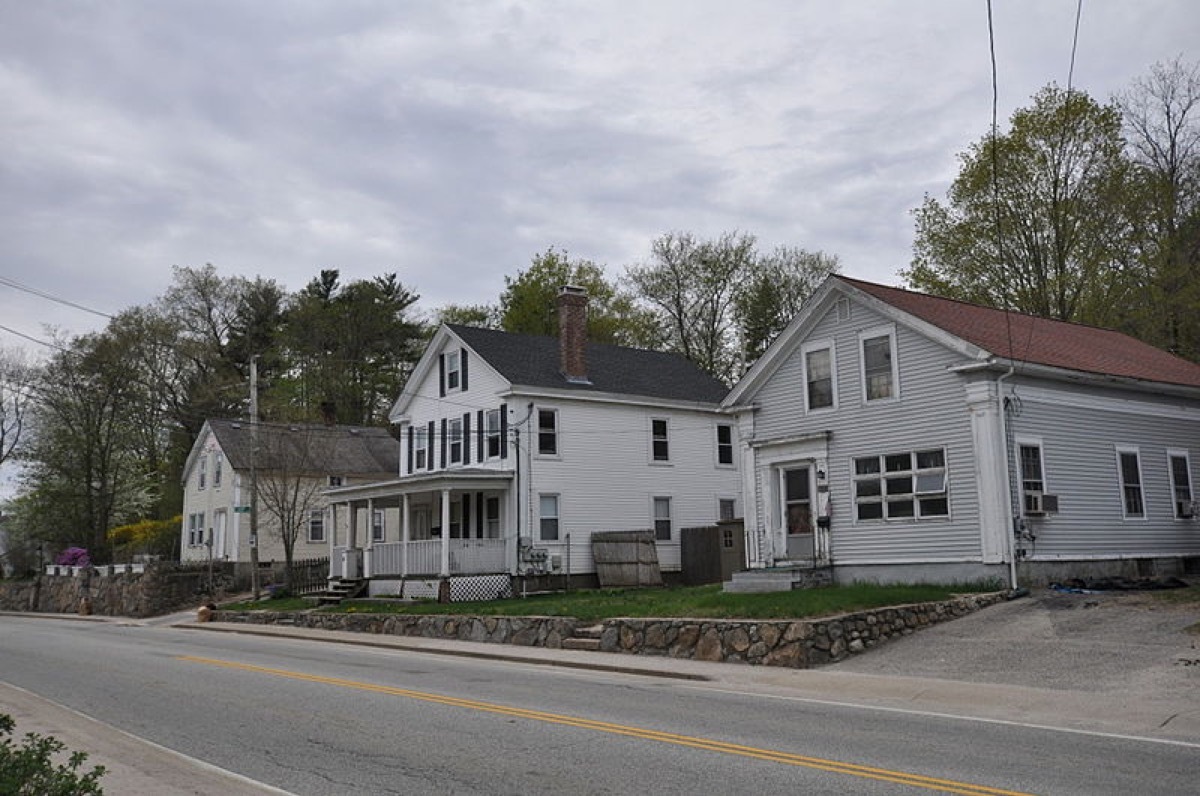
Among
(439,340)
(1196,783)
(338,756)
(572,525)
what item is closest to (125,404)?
(439,340)

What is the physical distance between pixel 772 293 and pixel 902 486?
113 ft

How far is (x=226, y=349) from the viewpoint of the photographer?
64.7 m

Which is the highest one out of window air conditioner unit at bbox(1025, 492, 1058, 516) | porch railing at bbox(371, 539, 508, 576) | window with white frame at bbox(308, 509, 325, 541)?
window with white frame at bbox(308, 509, 325, 541)

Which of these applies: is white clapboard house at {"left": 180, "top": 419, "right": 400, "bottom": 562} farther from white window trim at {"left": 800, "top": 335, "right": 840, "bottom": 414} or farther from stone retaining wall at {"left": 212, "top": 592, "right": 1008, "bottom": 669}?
white window trim at {"left": 800, "top": 335, "right": 840, "bottom": 414}

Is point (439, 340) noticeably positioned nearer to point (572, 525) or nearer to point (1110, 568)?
point (572, 525)

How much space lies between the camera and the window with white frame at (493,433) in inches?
1320

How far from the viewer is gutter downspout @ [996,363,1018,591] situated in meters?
19.7

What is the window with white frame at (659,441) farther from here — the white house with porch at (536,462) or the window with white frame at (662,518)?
the window with white frame at (662,518)

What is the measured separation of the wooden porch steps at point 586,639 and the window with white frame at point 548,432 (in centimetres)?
1252

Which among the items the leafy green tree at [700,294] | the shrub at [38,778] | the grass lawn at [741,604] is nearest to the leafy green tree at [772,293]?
the leafy green tree at [700,294]

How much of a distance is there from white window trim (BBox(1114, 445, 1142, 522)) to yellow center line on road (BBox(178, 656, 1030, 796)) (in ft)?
51.8

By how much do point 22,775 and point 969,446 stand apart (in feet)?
58.1

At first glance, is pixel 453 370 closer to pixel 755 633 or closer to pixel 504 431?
pixel 504 431

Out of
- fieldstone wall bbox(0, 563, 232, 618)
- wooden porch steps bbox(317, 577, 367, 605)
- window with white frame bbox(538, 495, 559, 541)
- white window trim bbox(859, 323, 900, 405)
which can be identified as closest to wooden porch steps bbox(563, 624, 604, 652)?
white window trim bbox(859, 323, 900, 405)
